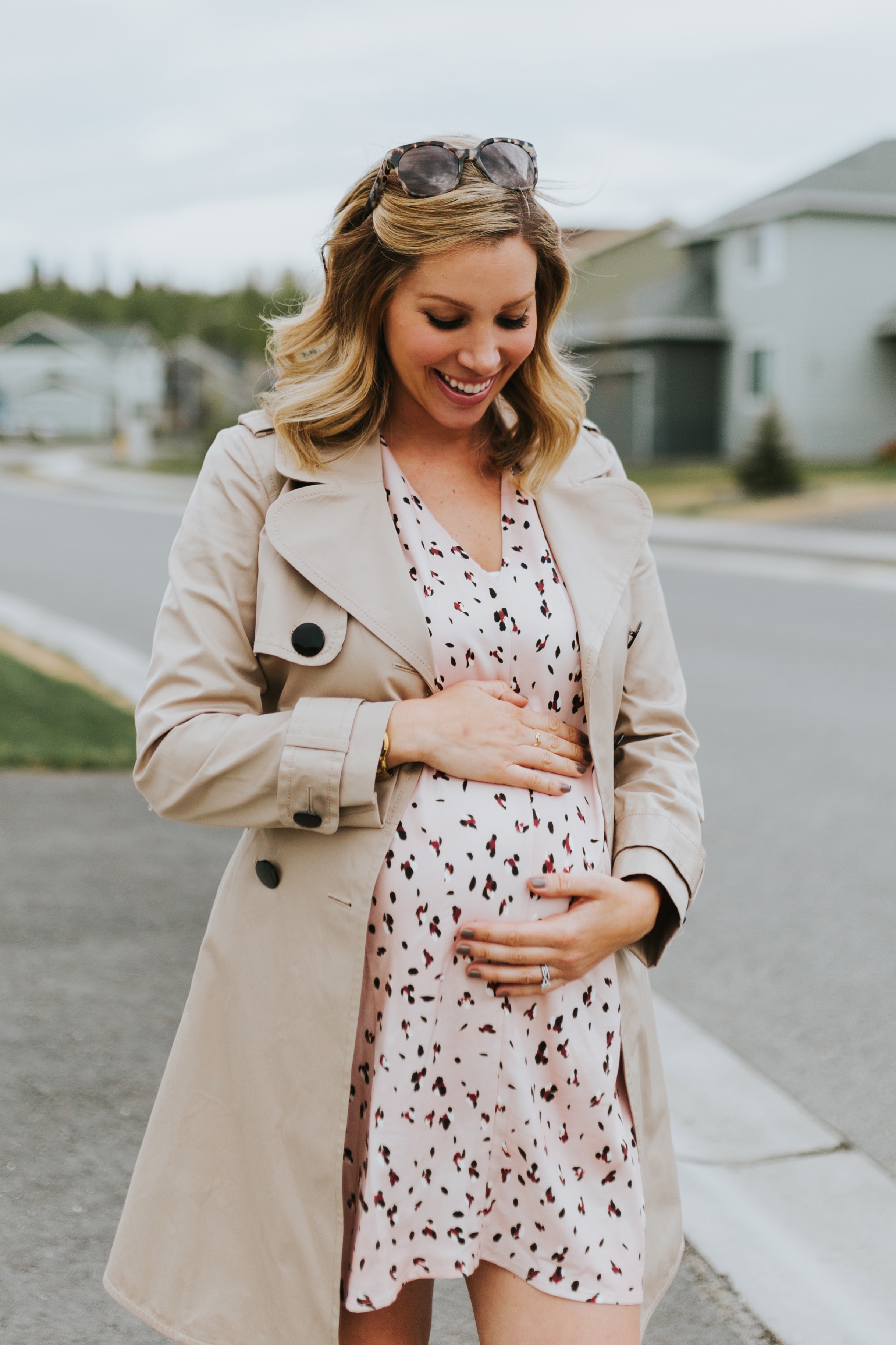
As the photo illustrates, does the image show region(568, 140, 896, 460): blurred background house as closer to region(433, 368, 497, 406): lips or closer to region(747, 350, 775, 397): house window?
region(747, 350, 775, 397): house window

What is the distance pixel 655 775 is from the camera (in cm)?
200

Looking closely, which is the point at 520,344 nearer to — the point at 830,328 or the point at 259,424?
the point at 259,424

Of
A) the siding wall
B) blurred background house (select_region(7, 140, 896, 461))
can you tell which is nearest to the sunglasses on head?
blurred background house (select_region(7, 140, 896, 461))

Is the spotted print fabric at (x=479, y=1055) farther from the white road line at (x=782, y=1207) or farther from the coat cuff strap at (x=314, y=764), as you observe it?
the white road line at (x=782, y=1207)

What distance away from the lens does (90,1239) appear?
2.91 meters

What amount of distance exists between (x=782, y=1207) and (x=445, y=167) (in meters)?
2.40

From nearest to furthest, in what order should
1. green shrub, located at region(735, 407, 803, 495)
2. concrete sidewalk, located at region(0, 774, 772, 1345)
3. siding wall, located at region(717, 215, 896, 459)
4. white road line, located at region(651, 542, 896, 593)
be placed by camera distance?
1. concrete sidewalk, located at region(0, 774, 772, 1345)
2. white road line, located at region(651, 542, 896, 593)
3. green shrub, located at region(735, 407, 803, 495)
4. siding wall, located at region(717, 215, 896, 459)

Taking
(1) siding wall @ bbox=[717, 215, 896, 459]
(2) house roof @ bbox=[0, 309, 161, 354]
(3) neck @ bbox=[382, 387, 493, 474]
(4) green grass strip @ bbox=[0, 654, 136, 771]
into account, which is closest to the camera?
(3) neck @ bbox=[382, 387, 493, 474]

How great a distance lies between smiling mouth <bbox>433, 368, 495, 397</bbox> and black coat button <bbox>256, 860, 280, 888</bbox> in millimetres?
690

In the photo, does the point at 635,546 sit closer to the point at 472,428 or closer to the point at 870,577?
the point at 472,428

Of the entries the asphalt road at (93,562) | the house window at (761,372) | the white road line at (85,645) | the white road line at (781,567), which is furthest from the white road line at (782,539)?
the house window at (761,372)

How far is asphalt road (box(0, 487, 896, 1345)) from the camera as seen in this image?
123 inches

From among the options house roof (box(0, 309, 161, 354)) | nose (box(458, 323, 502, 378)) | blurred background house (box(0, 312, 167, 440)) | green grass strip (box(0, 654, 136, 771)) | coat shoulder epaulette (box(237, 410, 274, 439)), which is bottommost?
blurred background house (box(0, 312, 167, 440))

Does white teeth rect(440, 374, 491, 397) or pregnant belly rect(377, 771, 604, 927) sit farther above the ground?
white teeth rect(440, 374, 491, 397)
